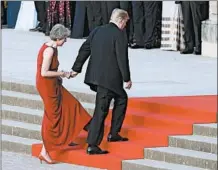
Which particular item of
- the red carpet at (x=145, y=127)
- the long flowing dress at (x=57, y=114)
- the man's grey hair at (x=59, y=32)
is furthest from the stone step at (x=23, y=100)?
the man's grey hair at (x=59, y=32)

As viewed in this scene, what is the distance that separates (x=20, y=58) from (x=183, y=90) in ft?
14.6

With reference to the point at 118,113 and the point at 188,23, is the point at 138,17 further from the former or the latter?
the point at 118,113

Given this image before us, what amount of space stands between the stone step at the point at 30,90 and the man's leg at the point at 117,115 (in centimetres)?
128

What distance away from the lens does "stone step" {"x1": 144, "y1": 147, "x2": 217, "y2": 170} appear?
36.9 ft

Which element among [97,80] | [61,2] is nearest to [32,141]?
[97,80]

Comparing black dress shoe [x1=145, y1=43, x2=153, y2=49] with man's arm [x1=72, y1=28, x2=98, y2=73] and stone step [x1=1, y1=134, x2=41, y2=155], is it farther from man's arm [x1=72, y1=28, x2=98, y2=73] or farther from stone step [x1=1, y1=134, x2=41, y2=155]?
man's arm [x1=72, y1=28, x2=98, y2=73]

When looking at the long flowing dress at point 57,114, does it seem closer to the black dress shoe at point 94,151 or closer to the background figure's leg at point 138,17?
the black dress shoe at point 94,151

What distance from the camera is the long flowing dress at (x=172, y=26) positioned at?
715 inches

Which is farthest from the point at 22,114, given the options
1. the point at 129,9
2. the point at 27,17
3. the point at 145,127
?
the point at 27,17

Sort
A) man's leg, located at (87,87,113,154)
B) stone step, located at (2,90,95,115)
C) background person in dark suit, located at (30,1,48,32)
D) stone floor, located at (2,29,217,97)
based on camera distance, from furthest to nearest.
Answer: background person in dark suit, located at (30,1,48,32), stone floor, located at (2,29,217,97), stone step, located at (2,90,95,115), man's leg, located at (87,87,113,154)

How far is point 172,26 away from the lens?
18.2 m

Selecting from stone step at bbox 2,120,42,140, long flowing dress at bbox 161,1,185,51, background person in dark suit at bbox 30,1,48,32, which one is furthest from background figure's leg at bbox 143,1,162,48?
stone step at bbox 2,120,42,140

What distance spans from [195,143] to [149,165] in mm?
538

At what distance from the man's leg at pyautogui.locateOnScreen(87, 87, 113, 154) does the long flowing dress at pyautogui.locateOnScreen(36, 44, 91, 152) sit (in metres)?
0.33
